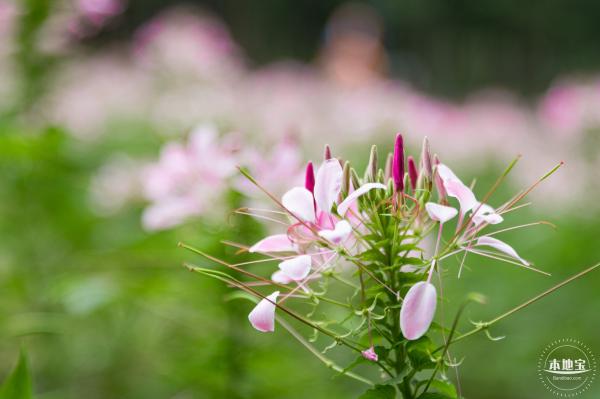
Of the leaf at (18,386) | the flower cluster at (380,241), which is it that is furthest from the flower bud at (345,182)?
the leaf at (18,386)

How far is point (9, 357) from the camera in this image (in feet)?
6.26

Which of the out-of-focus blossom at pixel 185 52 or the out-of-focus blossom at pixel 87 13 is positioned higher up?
the out-of-focus blossom at pixel 87 13

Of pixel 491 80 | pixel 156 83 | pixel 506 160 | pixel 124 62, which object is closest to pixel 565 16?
pixel 491 80

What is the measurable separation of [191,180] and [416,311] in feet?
2.17

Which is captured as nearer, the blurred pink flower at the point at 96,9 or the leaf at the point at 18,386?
the leaf at the point at 18,386

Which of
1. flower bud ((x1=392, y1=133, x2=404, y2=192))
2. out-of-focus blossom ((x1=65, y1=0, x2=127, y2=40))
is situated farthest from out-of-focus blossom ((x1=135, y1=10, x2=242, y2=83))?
flower bud ((x1=392, y1=133, x2=404, y2=192))

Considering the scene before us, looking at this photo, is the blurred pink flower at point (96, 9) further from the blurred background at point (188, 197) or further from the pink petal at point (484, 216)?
the pink petal at point (484, 216)

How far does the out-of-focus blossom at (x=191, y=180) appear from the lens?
1095 mm

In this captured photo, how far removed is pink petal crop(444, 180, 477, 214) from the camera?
59cm

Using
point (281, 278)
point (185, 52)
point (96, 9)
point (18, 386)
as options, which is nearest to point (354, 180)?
point (281, 278)

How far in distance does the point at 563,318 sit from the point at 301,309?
0.80 m

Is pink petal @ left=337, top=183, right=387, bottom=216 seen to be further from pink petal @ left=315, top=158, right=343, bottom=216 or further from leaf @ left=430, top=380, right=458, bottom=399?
leaf @ left=430, top=380, right=458, bottom=399

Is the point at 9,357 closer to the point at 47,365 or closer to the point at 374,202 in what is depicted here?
the point at 47,365

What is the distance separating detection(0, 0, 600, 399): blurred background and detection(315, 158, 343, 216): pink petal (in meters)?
0.19
